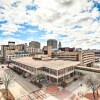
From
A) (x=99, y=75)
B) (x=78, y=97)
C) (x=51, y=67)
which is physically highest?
(x=51, y=67)

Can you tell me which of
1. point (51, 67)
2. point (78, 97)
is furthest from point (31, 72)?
point (78, 97)

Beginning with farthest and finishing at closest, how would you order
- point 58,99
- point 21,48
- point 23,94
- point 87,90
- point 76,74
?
point 21,48
point 76,74
point 87,90
point 23,94
point 58,99

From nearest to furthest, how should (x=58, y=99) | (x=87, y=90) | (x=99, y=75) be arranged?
(x=58, y=99) → (x=87, y=90) → (x=99, y=75)

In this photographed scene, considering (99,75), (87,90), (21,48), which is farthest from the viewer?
(21,48)

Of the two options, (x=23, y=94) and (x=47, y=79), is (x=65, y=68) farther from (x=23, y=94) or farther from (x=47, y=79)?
(x=23, y=94)

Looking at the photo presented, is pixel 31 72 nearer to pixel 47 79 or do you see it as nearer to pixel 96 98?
pixel 47 79

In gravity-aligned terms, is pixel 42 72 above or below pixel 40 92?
above

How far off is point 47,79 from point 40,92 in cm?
1296

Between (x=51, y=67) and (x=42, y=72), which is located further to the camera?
(x=42, y=72)

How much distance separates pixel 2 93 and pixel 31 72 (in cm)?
1819

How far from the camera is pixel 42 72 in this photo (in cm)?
5081

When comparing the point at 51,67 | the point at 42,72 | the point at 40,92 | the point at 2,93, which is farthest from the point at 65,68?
the point at 2,93

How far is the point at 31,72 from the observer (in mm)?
53156

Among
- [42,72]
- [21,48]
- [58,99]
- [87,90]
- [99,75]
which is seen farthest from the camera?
[21,48]
